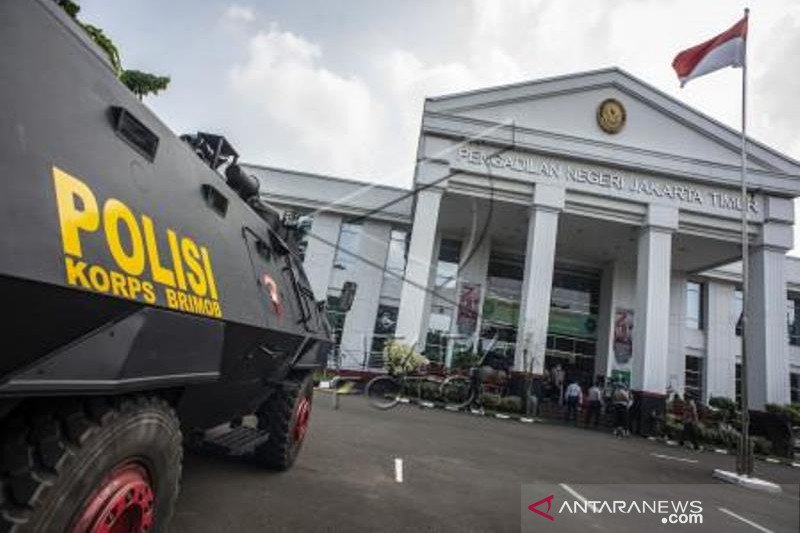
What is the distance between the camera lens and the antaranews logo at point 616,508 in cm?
498

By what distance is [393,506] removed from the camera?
14.8 feet

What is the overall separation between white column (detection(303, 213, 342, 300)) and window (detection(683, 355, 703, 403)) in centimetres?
1915

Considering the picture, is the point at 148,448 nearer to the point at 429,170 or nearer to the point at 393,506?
the point at 393,506

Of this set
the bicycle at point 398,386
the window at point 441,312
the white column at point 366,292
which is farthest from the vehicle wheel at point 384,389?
the window at point 441,312

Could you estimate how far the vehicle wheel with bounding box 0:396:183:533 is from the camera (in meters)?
1.60

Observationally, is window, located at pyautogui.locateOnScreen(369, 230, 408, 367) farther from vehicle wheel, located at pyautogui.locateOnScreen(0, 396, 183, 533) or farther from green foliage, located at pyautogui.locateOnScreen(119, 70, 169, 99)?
vehicle wheel, located at pyautogui.locateOnScreen(0, 396, 183, 533)

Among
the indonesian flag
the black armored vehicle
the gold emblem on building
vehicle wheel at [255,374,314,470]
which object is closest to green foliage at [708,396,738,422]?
the gold emblem on building

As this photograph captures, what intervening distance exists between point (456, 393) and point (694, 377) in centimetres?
1641

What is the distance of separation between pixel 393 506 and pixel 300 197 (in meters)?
22.1

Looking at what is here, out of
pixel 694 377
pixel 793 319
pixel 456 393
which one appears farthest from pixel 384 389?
pixel 793 319

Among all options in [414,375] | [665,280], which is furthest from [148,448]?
[665,280]

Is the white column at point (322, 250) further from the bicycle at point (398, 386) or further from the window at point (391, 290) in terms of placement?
the bicycle at point (398, 386)

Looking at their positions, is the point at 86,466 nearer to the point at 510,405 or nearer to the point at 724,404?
the point at 510,405

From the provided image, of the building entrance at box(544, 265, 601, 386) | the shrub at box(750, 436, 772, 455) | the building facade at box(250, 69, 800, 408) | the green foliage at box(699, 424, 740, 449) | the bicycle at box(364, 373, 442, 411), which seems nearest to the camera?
the green foliage at box(699, 424, 740, 449)
